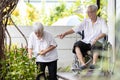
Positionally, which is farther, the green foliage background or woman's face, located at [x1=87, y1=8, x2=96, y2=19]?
the green foliage background

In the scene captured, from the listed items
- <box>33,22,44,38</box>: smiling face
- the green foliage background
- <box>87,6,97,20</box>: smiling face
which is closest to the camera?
<box>33,22,44,38</box>: smiling face

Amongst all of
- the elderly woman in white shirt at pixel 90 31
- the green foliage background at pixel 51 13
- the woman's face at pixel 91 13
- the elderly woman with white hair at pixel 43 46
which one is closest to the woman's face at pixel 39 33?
the elderly woman with white hair at pixel 43 46

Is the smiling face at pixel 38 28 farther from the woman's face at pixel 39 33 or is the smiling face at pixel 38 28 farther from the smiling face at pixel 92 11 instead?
the smiling face at pixel 92 11

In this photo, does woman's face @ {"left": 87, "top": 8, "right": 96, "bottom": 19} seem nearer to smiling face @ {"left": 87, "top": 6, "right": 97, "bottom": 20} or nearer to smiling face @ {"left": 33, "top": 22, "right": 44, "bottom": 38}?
smiling face @ {"left": 87, "top": 6, "right": 97, "bottom": 20}

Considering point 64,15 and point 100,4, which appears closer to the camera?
point 100,4

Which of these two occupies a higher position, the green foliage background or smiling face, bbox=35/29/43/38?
the green foliage background

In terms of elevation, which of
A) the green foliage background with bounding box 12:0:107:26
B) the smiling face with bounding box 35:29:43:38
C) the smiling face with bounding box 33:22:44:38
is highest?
the green foliage background with bounding box 12:0:107:26

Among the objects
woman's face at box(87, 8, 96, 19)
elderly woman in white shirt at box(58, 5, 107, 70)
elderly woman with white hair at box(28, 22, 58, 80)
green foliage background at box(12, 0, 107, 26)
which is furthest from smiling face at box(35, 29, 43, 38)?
green foliage background at box(12, 0, 107, 26)

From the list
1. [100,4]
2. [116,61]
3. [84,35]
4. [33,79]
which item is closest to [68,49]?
[100,4]

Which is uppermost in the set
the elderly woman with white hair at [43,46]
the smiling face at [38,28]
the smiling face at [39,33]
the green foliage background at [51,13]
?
the green foliage background at [51,13]

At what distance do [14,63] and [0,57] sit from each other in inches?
4.0

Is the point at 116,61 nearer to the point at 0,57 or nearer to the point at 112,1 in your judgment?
the point at 0,57

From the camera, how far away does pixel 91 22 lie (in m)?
6.16

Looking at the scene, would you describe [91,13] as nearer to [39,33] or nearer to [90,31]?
[90,31]
